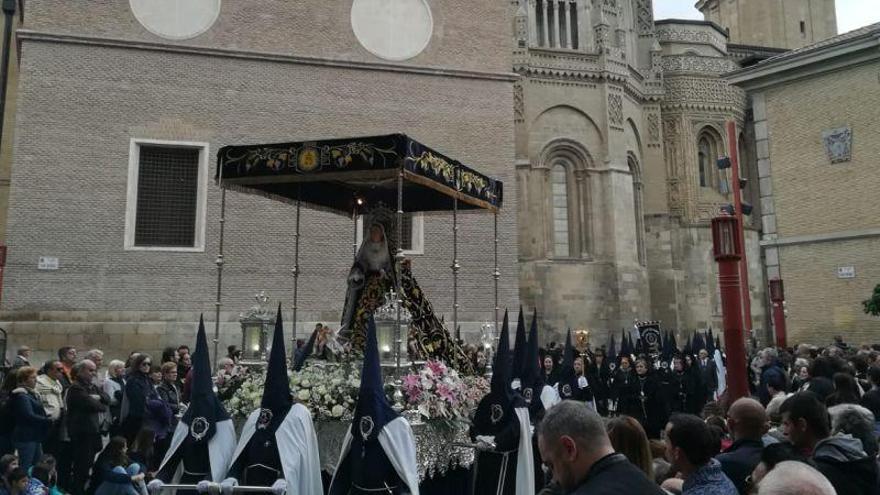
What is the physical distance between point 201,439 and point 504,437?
2.62 m

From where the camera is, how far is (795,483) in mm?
2473

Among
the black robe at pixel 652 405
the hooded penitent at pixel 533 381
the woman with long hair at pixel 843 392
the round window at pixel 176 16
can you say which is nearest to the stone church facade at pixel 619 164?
the round window at pixel 176 16

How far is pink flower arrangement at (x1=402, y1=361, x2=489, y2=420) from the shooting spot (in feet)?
24.1

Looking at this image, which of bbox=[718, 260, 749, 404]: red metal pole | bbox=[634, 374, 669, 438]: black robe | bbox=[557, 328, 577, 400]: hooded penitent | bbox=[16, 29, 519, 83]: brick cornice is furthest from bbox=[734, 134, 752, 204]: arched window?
bbox=[557, 328, 577, 400]: hooded penitent

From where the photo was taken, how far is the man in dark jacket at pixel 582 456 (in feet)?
8.93

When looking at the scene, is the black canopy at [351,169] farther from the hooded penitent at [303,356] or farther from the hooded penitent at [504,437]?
the hooded penitent at [504,437]

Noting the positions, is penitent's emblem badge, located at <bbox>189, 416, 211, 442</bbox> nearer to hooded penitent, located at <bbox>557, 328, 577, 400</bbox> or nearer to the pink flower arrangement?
the pink flower arrangement

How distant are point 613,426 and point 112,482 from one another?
5.03m

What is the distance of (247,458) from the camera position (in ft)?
19.6

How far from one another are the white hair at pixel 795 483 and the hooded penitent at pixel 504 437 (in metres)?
4.22

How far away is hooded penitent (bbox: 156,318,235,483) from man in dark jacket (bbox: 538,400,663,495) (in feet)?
12.6

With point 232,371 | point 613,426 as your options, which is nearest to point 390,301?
point 232,371

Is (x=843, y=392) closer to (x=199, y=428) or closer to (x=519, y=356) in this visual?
(x=519, y=356)

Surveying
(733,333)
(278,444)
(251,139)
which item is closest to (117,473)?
(278,444)
